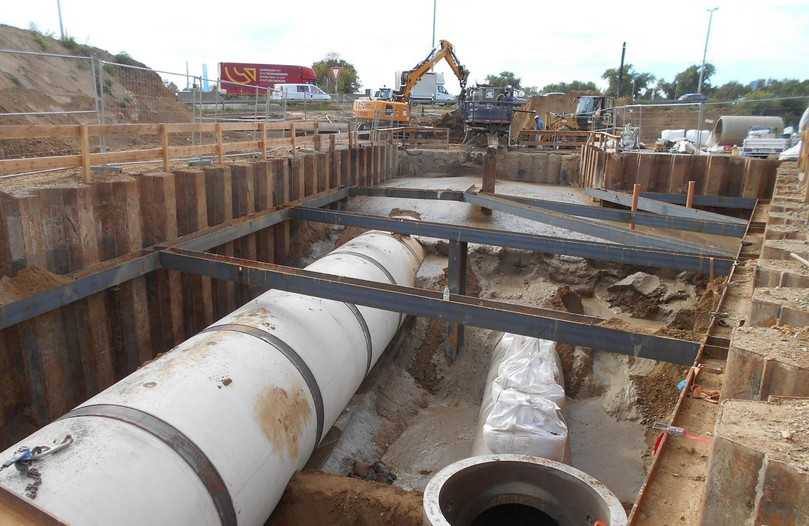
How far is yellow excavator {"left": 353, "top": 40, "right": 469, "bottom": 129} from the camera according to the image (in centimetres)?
2605

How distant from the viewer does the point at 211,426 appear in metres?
4.82

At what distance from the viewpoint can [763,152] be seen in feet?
46.9

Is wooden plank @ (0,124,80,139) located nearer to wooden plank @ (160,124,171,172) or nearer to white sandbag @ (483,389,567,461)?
wooden plank @ (160,124,171,172)

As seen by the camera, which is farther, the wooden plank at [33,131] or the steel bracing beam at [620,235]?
the steel bracing beam at [620,235]

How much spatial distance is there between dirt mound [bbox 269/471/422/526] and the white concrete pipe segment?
11.4 inches

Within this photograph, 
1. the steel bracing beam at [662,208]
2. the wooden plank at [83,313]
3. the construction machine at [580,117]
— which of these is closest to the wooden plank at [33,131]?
the wooden plank at [83,313]

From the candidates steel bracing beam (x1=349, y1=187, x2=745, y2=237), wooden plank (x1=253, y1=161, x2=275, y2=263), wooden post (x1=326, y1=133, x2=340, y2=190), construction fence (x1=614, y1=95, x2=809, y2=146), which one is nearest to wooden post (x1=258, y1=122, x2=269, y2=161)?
wooden plank (x1=253, y1=161, x2=275, y2=263)

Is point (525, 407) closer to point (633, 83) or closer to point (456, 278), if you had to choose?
point (456, 278)

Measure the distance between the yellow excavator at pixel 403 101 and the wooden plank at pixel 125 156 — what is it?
16471mm

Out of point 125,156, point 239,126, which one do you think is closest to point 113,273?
point 125,156

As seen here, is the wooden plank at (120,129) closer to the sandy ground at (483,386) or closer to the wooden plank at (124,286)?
the wooden plank at (124,286)

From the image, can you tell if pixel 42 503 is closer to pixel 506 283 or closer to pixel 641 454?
pixel 641 454

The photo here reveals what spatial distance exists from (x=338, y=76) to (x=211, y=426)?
196ft

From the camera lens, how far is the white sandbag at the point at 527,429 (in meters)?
5.93
